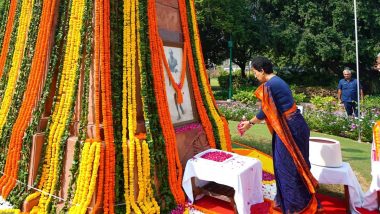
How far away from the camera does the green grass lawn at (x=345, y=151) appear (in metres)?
4.88

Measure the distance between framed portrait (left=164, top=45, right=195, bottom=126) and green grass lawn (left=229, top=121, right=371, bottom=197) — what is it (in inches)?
94.1

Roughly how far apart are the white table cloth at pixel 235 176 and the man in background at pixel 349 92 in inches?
228

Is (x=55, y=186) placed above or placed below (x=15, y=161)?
below

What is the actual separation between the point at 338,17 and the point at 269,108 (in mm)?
16568

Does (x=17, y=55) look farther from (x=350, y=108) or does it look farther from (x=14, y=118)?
(x=350, y=108)

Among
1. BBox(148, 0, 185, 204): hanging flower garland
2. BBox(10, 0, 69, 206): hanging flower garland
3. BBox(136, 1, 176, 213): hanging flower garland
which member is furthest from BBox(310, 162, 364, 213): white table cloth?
BBox(10, 0, 69, 206): hanging flower garland

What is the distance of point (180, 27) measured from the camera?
201 inches

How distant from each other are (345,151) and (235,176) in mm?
3991

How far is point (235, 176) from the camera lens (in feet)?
12.2

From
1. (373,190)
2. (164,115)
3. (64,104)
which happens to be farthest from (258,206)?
(64,104)

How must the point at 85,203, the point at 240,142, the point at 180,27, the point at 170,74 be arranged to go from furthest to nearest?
the point at 240,142, the point at 180,27, the point at 170,74, the point at 85,203

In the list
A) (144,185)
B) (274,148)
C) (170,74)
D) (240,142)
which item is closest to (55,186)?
(144,185)

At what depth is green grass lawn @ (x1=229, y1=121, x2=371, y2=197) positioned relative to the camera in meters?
4.88

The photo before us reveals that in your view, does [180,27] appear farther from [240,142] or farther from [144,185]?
[240,142]
